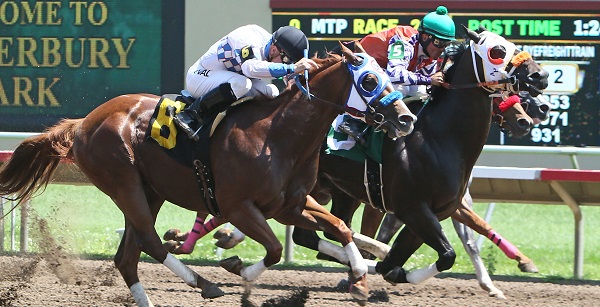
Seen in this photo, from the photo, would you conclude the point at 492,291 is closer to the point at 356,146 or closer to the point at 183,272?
Result: the point at 356,146

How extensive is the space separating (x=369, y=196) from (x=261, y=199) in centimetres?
91

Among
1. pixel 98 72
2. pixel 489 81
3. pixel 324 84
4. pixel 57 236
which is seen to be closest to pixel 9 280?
pixel 57 236

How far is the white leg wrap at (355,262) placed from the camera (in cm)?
560

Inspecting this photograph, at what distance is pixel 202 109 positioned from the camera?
5.62 m

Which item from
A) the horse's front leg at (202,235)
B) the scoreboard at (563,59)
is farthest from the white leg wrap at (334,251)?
the scoreboard at (563,59)

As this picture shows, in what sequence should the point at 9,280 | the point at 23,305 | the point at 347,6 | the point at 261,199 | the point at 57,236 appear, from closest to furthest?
the point at 261,199 → the point at 23,305 → the point at 9,280 → the point at 57,236 → the point at 347,6

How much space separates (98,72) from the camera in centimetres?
857

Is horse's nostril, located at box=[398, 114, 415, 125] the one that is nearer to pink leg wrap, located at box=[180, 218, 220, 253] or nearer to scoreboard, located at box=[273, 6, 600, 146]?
pink leg wrap, located at box=[180, 218, 220, 253]

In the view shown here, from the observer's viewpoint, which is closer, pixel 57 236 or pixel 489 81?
pixel 489 81

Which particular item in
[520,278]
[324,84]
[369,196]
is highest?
[324,84]

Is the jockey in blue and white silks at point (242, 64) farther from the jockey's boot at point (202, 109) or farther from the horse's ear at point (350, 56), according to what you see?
the horse's ear at point (350, 56)

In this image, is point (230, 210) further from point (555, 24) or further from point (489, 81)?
point (555, 24)

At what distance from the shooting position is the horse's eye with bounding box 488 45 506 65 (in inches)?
224

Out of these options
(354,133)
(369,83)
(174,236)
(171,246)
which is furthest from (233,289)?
(369,83)
